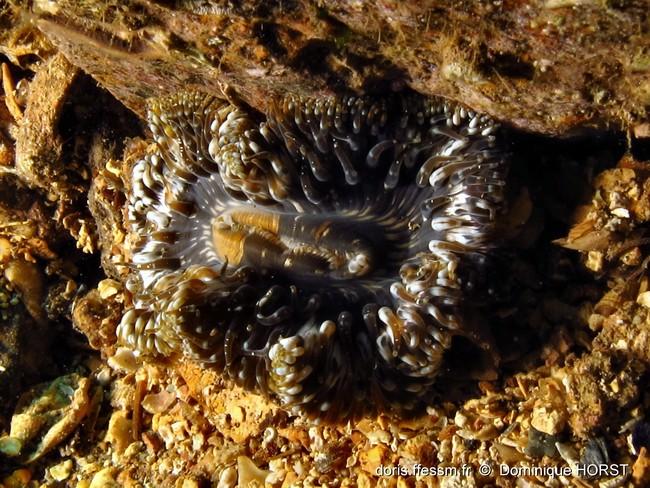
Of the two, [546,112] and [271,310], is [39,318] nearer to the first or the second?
[271,310]

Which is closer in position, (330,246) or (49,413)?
(330,246)

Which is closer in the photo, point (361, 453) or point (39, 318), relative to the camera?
point (361, 453)

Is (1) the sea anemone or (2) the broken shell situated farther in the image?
(2) the broken shell

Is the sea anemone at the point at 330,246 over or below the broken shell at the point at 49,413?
over

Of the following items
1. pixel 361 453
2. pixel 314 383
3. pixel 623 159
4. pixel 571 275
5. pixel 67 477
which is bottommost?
pixel 67 477

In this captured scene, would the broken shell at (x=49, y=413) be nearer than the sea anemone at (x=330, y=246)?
No

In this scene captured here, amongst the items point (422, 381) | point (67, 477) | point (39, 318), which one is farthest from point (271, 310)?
point (39, 318)

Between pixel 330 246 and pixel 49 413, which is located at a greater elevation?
pixel 330 246

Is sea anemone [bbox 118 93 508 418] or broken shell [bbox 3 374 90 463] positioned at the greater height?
sea anemone [bbox 118 93 508 418]
